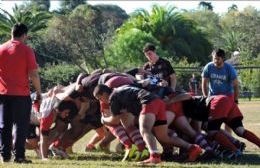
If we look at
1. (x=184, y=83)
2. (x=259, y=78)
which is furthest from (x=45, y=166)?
(x=259, y=78)

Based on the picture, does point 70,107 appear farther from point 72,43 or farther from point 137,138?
point 72,43

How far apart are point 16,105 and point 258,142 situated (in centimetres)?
396

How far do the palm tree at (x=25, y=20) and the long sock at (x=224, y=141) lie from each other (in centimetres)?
5178

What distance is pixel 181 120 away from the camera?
412 inches

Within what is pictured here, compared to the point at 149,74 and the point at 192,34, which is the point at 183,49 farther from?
the point at 149,74

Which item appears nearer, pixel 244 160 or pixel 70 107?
pixel 244 160

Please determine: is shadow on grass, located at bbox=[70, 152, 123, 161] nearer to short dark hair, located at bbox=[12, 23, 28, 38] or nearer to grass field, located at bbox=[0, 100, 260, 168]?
grass field, located at bbox=[0, 100, 260, 168]

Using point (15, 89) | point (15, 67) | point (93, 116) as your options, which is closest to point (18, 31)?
point (15, 67)

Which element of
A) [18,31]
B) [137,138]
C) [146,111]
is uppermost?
[18,31]

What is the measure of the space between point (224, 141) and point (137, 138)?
4.78 ft

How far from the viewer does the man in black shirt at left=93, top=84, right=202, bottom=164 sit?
30.7 ft

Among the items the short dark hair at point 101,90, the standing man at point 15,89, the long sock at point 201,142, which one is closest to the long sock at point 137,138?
the short dark hair at point 101,90

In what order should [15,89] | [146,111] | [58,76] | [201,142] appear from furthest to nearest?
1. [58,76]
2. [201,142]
3. [15,89]
4. [146,111]

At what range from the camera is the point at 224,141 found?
10438mm
